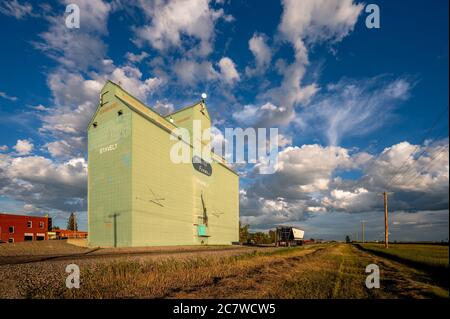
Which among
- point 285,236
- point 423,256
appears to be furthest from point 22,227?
point 423,256

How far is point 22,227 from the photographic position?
6869cm

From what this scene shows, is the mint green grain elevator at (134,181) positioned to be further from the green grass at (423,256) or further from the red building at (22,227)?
the red building at (22,227)

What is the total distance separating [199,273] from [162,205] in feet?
106

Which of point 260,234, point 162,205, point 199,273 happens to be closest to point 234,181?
point 162,205

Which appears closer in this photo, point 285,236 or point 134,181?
point 134,181

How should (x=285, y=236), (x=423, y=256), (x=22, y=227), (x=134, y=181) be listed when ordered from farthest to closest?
(x=22, y=227) → (x=285, y=236) → (x=134, y=181) → (x=423, y=256)

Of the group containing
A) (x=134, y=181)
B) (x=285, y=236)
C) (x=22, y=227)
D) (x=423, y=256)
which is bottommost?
(x=285, y=236)

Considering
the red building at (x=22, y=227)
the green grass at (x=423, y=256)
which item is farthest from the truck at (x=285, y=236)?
the red building at (x=22, y=227)

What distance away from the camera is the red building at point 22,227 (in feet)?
210

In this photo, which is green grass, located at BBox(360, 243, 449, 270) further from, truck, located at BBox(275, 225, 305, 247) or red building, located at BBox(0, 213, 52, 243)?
red building, located at BBox(0, 213, 52, 243)

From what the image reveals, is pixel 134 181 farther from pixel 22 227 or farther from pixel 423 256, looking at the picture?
pixel 22 227

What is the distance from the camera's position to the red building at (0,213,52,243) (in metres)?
63.9
